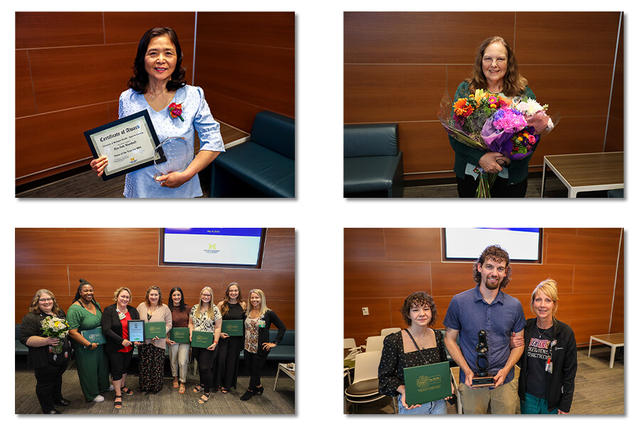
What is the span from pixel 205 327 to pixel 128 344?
0.32 metres

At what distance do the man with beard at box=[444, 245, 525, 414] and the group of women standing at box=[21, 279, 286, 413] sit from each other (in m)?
0.76

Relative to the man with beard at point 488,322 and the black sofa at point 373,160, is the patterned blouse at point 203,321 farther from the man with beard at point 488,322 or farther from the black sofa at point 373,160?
the man with beard at point 488,322

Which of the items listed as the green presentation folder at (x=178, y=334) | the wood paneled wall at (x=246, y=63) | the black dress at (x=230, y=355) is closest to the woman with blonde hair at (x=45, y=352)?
the green presentation folder at (x=178, y=334)

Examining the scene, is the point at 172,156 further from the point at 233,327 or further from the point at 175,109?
the point at 233,327

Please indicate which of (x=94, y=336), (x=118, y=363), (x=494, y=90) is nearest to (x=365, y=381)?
(x=118, y=363)

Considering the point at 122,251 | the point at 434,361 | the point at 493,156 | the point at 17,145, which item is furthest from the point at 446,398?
the point at 17,145

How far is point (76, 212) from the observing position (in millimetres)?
2641

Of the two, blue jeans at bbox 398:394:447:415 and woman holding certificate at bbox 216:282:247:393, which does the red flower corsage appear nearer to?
woman holding certificate at bbox 216:282:247:393

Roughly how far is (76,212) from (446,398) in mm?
1717

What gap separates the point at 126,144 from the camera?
2.52 meters

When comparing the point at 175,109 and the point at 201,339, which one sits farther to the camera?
the point at 201,339

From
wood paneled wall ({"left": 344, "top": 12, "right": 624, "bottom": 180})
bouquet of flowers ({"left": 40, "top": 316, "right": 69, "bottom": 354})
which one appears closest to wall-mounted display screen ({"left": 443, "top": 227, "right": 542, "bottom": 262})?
wood paneled wall ({"left": 344, "top": 12, "right": 624, "bottom": 180})

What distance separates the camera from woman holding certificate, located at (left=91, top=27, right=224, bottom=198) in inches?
97.5
